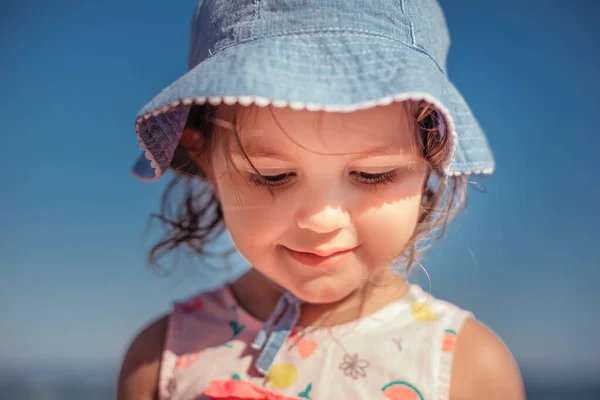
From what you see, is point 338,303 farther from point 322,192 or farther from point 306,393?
point 322,192

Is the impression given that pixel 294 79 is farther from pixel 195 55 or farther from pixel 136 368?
pixel 136 368

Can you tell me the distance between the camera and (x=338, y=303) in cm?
119

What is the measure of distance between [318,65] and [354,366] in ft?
1.85

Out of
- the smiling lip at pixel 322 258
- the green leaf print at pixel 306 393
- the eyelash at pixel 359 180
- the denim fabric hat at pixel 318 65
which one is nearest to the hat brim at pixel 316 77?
the denim fabric hat at pixel 318 65

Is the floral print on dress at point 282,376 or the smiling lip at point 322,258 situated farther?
the floral print on dress at point 282,376

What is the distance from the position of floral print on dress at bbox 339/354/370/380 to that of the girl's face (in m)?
0.13

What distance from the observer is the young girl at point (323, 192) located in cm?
91

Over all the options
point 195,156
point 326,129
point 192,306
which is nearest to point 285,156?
point 326,129

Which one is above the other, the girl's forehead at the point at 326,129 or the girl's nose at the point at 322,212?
the girl's forehead at the point at 326,129

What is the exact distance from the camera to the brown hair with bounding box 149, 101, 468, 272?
39.5 inches

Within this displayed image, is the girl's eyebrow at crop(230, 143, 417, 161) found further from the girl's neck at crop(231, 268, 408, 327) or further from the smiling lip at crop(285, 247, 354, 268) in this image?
the girl's neck at crop(231, 268, 408, 327)

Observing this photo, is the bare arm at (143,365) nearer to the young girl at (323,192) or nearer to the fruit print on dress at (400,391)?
the young girl at (323,192)

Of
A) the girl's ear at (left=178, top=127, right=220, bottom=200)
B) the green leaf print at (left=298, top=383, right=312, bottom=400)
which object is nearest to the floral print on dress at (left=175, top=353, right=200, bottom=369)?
the green leaf print at (left=298, top=383, right=312, bottom=400)

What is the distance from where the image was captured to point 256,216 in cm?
100
